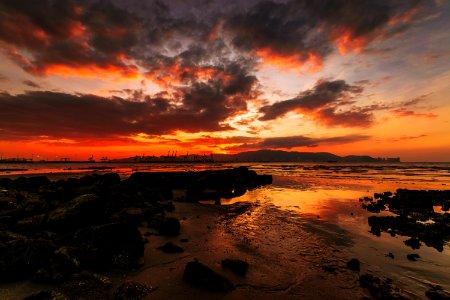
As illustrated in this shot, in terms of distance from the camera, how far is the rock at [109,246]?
317 inches

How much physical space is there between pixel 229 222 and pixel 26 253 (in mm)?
10461

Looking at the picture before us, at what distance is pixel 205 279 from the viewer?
24.1 ft

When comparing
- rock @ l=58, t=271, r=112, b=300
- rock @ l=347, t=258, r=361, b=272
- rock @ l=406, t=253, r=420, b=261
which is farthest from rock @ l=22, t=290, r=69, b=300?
rock @ l=406, t=253, r=420, b=261

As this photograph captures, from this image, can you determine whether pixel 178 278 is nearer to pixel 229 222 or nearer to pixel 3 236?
pixel 3 236

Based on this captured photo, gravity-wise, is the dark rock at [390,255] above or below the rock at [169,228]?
below

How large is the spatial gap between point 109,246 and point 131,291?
230cm

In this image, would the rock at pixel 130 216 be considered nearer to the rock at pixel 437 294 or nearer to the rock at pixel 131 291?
the rock at pixel 131 291

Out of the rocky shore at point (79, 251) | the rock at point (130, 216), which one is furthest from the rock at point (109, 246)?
the rock at point (130, 216)

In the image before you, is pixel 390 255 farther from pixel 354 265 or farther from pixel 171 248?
pixel 171 248

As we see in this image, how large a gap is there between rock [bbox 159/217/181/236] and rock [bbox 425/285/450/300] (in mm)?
9977

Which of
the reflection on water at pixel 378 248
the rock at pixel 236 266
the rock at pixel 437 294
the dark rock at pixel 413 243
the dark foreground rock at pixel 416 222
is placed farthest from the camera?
the dark foreground rock at pixel 416 222

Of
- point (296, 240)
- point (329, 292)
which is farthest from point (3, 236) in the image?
point (296, 240)

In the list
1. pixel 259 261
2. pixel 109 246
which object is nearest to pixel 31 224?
pixel 109 246

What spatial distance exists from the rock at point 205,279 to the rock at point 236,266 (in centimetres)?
92
